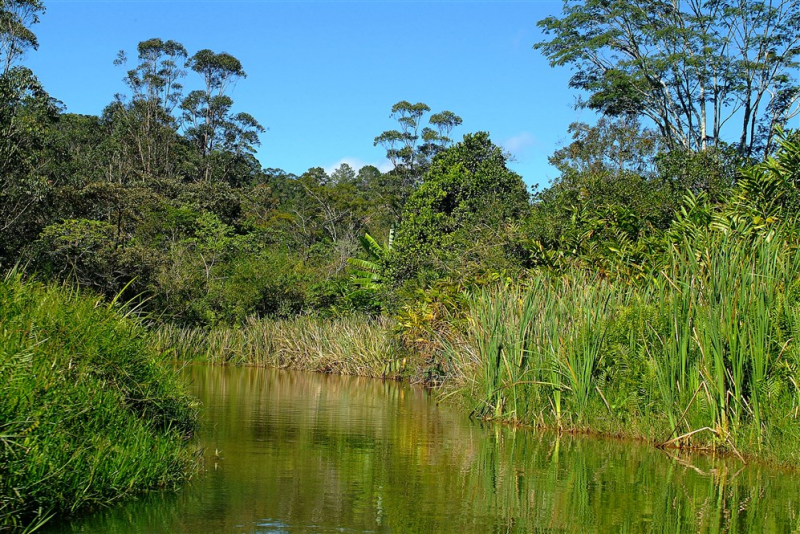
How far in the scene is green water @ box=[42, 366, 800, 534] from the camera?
239 inches

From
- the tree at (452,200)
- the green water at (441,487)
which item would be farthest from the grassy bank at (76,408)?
the tree at (452,200)

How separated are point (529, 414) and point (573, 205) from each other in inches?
244

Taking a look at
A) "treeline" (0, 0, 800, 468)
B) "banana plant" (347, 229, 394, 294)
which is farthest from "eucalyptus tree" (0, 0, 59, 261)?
"banana plant" (347, 229, 394, 294)

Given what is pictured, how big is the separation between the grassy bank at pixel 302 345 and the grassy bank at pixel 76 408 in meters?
11.8

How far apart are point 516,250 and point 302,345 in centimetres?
867

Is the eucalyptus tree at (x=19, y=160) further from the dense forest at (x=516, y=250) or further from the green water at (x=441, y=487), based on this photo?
the green water at (x=441, y=487)

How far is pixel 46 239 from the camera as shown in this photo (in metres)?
22.8

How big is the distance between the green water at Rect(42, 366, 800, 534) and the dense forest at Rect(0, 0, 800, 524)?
0.99 meters

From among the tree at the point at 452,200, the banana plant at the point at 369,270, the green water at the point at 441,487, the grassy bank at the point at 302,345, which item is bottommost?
the green water at the point at 441,487

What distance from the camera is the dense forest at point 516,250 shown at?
9062 millimetres

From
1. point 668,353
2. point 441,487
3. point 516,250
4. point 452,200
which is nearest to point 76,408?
point 441,487

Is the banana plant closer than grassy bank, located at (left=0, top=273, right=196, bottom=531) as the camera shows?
No

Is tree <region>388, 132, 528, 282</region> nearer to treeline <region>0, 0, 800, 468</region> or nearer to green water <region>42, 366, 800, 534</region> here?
treeline <region>0, 0, 800, 468</region>

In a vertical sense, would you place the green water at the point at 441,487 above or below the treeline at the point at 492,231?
below
